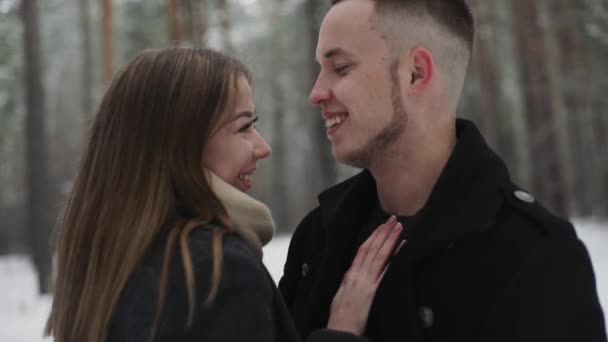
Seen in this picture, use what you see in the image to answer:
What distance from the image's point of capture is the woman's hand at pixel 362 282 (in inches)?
86.8

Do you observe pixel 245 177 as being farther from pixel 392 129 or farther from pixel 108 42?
pixel 108 42

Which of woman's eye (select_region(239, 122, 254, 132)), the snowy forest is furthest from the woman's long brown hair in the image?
the snowy forest

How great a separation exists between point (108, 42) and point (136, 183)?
9901 millimetres

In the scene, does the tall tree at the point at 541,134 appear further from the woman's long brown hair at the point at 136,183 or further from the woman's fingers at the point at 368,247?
the woman's long brown hair at the point at 136,183

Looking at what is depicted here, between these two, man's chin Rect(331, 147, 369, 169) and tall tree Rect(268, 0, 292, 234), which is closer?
man's chin Rect(331, 147, 369, 169)

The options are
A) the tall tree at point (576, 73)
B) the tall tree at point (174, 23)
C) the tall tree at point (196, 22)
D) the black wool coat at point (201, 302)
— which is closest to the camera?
the black wool coat at point (201, 302)

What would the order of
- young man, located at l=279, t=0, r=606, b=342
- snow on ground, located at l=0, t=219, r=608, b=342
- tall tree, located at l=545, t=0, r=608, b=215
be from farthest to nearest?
tall tree, located at l=545, t=0, r=608, b=215, snow on ground, located at l=0, t=219, r=608, b=342, young man, located at l=279, t=0, r=606, b=342

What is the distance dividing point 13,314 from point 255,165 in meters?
8.29

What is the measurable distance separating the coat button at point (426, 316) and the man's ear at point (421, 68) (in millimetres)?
815

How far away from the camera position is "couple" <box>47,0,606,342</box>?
1.89 m

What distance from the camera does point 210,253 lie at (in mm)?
1878

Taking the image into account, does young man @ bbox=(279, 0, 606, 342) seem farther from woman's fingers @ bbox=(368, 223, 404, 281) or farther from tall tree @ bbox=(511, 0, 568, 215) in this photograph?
tall tree @ bbox=(511, 0, 568, 215)

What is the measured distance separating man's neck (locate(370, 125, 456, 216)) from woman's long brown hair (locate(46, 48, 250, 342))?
69 cm

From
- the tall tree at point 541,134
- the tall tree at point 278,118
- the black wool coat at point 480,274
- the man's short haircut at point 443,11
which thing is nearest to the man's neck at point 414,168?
the black wool coat at point 480,274
